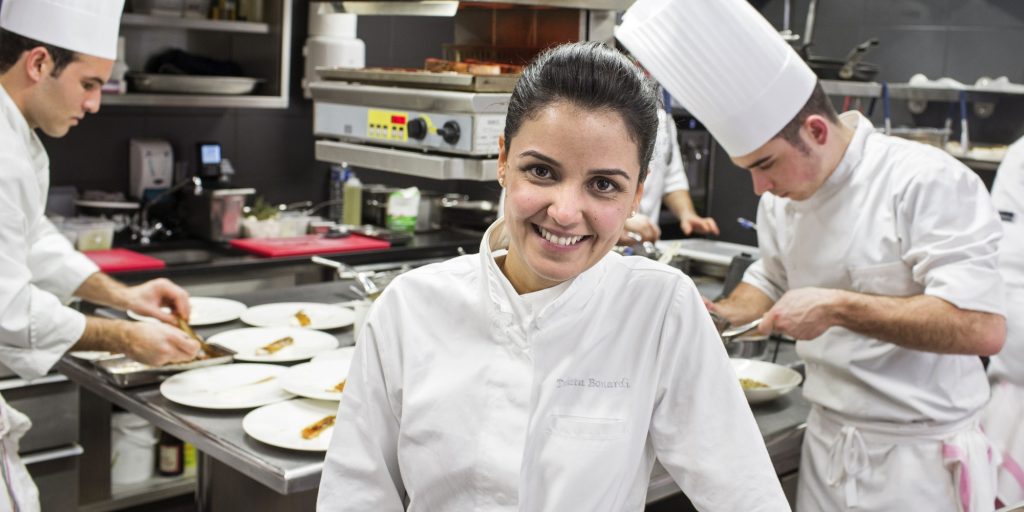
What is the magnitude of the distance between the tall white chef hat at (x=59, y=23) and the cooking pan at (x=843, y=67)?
2.80m

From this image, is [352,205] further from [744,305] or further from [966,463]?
[966,463]

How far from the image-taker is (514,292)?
60.3 inches

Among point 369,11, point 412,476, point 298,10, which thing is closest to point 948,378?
point 412,476

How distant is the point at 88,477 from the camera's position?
3623mm

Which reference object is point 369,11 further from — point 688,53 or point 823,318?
point 823,318

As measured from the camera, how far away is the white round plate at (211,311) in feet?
9.55

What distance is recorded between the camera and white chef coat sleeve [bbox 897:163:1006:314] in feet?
7.11

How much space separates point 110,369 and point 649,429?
136 centimetres

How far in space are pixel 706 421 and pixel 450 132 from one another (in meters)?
1.37

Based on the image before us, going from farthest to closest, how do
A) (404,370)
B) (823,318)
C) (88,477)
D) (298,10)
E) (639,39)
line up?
(298,10) < (88,477) < (639,39) < (823,318) < (404,370)

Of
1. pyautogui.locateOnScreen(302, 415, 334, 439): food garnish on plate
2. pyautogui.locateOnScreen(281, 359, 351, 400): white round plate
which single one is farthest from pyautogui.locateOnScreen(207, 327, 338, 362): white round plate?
pyautogui.locateOnScreen(302, 415, 334, 439): food garnish on plate

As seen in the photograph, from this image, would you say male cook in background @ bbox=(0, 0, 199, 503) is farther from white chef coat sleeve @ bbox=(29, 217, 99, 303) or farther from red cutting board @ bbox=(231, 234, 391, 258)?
red cutting board @ bbox=(231, 234, 391, 258)

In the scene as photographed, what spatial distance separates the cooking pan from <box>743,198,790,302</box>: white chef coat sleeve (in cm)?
194

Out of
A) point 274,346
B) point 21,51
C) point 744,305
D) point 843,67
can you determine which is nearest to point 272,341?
point 274,346
